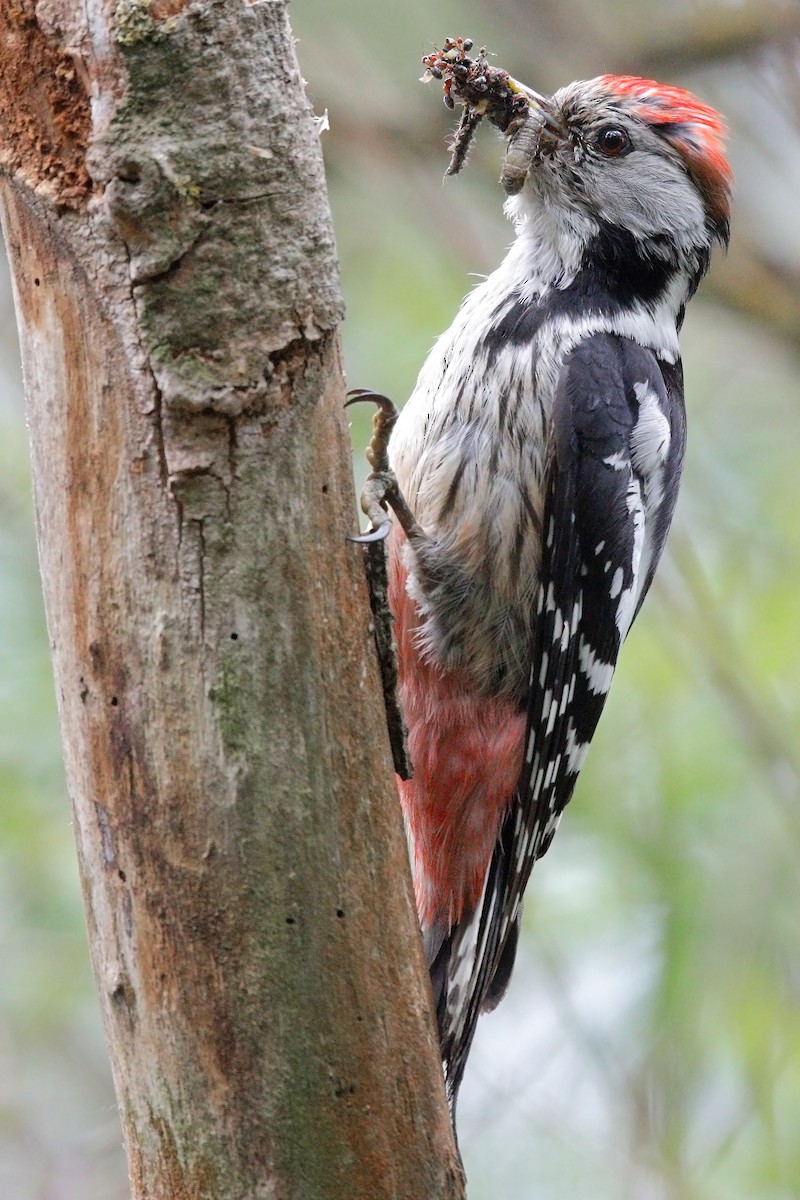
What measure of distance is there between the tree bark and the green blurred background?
101 inches

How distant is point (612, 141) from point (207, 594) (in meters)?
1.96

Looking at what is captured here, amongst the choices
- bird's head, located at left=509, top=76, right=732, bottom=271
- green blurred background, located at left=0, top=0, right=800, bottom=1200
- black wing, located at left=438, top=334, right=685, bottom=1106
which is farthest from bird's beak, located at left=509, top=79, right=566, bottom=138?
green blurred background, located at left=0, top=0, right=800, bottom=1200

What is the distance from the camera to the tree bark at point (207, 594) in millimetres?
1833

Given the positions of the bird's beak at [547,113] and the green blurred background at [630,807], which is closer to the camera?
the bird's beak at [547,113]

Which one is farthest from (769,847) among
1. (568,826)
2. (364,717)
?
(364,717)

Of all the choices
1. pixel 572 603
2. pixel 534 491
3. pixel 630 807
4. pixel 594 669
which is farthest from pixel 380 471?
pixel 630 807

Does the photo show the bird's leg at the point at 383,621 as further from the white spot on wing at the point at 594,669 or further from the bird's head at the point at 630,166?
the bird's head at the point at 630,166

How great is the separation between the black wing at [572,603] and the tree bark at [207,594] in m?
0.80

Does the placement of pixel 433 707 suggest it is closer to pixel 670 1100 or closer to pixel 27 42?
pixel 27 42

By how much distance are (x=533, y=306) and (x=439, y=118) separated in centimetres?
221

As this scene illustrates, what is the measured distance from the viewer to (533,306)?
306 cm

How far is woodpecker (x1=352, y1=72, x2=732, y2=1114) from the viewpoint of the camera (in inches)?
114

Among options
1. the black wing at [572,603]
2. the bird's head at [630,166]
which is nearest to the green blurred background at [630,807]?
the bird's head at [630,166]

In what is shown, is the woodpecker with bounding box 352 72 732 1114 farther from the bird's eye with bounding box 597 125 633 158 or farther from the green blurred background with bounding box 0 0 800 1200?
the green blurred background with bounding box 0 0 800 1200
